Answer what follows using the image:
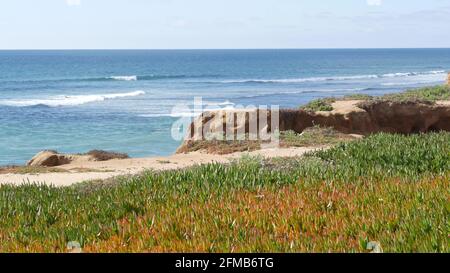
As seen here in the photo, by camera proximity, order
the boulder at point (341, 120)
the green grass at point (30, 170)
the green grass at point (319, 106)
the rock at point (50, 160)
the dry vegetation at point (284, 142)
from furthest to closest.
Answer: the green grass at point (319, 106), the boulder at point (341, 120), the rock at point (50, 160), the dry vegetation at point (284, 142), the green grass at point (30, 170)

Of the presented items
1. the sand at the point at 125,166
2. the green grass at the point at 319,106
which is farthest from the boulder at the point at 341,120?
the sand at the point at 125,166

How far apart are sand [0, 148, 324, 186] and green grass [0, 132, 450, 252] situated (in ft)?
13.3

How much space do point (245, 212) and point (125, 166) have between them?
36.0ft

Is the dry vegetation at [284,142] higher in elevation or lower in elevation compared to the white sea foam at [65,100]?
higher

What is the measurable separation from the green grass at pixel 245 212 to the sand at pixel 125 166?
4067mm

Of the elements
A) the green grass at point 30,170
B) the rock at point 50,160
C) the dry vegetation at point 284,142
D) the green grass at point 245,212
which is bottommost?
the rock at point 50,160

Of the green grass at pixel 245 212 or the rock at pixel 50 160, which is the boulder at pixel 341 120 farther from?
the green grass at pixel 245 212

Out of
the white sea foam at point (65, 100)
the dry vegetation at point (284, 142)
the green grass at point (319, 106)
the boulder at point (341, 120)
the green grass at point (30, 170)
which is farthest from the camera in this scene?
the white sea foam at point (65, 100)

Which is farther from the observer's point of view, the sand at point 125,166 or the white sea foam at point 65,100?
the white sea foam at point 65,100

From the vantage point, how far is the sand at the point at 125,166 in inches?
632
